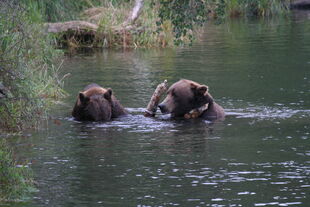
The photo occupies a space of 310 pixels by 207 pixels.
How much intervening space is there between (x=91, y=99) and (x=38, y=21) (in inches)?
190

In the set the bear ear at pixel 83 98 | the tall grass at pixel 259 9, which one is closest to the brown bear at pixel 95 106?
the bear ear at pixel 83 98

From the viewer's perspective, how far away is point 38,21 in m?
17.7

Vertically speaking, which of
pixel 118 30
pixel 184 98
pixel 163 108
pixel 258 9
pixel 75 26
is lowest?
pixel 163 108

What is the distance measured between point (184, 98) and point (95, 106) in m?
1.49

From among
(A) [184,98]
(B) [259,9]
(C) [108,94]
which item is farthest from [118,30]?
(B) [259,9]

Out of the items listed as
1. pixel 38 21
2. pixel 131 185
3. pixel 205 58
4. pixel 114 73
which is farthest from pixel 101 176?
pixel 205 58

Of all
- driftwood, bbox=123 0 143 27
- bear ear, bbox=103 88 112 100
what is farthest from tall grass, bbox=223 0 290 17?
bear ear, bbox=103 88 112 100

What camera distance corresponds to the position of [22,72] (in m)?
11.3

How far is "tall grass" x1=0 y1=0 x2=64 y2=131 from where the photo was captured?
33.5 feet

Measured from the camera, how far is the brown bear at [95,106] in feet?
43.8

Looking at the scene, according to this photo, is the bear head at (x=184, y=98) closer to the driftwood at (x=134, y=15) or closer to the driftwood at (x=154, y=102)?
the driftwood at (x=154, y=102)

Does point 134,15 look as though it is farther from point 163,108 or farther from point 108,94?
point 163,108

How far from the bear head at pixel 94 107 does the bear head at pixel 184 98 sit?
0.95m

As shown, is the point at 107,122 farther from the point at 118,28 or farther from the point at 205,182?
the point at 118,28
